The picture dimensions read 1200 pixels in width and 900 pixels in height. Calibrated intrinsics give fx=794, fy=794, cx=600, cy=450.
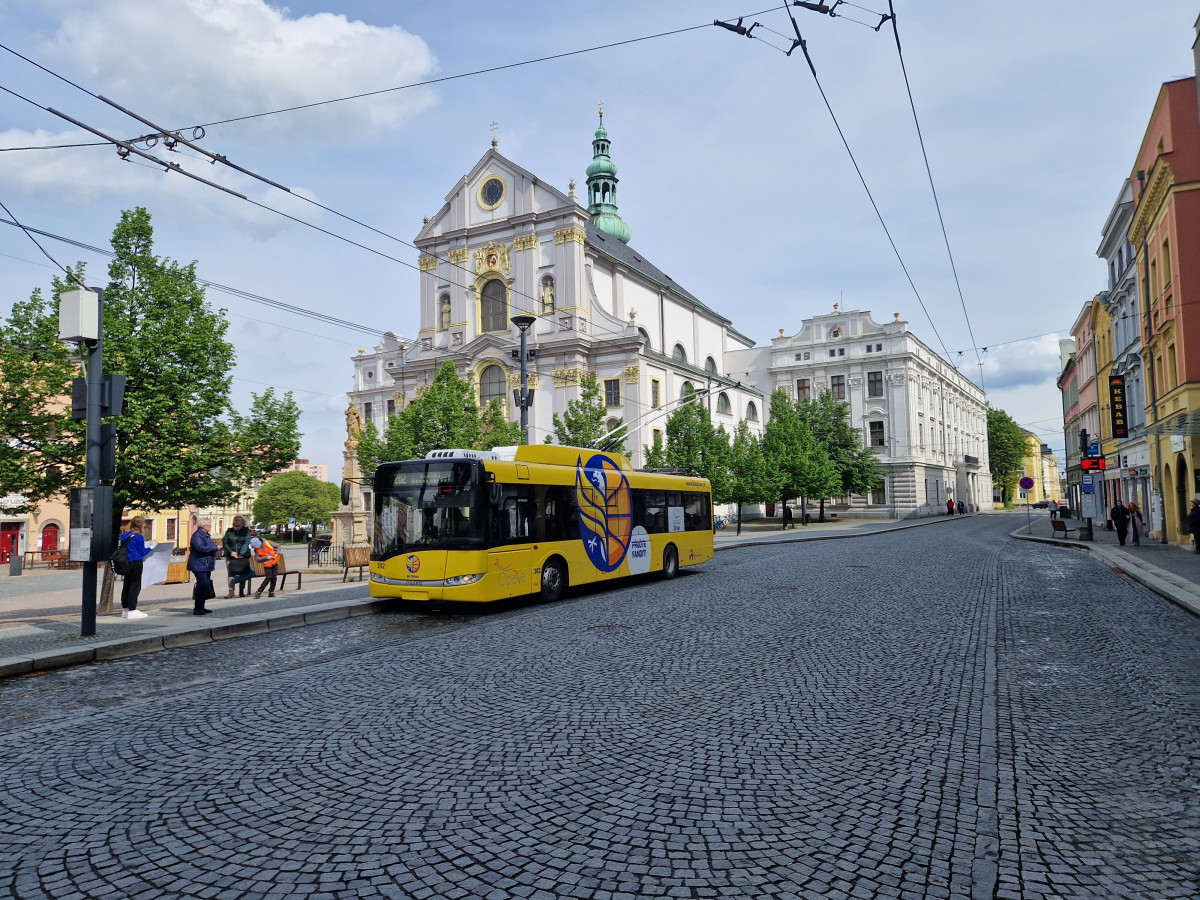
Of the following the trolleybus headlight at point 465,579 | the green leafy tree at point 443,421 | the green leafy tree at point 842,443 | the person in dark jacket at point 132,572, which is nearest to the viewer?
the person in dark jacket at point 132,572

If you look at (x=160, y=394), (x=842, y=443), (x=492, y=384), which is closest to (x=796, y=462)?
(x=842, y=443)

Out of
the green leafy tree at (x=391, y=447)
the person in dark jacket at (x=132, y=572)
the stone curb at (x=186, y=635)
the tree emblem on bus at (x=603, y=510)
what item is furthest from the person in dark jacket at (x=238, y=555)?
the green leafy tree at (x=391, y=447)

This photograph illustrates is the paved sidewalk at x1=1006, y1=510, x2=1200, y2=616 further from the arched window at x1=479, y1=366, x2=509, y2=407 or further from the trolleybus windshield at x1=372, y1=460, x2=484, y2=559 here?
the arched window at x1=479, y1=366, x2=509, y2=407

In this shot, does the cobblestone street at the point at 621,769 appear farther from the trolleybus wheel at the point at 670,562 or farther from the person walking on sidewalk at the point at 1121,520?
the person walking on sidewalk at the point at 1121,520

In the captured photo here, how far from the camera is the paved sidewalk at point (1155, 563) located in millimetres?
13469

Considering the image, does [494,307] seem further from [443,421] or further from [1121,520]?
[1121,520]

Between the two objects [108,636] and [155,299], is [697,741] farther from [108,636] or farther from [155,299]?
[155,299]

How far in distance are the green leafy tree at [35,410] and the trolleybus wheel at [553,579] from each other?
8.31 meters

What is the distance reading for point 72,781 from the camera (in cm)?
505

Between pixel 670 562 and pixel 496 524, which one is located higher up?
pixel 496 524

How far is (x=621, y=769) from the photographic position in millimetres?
5070

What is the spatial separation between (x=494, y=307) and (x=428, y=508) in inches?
1588

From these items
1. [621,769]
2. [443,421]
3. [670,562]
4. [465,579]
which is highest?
[443,421]

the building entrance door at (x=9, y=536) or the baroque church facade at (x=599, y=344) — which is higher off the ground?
the baroque church facade at (x=599, y=344)
